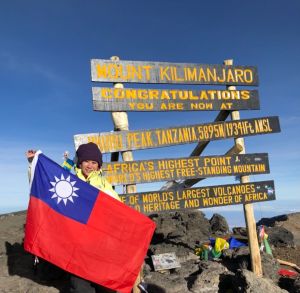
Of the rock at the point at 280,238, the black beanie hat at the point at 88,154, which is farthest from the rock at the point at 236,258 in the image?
the black beanie hat at the point at 88,154

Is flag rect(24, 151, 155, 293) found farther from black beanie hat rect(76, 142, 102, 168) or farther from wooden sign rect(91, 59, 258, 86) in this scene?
wooden sign rect(91, 59, 258, 86)

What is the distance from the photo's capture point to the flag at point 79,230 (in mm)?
4953

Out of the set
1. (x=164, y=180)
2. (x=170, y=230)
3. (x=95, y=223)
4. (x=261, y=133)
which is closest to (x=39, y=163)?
(x=95, y=223)

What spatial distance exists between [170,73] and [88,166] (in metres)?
3.97

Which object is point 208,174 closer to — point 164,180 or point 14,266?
point 164,180

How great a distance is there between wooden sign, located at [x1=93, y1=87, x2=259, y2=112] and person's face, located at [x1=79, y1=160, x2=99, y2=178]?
2.51 m

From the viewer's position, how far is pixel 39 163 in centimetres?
515

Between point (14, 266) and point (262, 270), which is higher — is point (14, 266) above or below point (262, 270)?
above

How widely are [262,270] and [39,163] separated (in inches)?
241

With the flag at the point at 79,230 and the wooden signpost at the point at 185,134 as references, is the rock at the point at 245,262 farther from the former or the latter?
the flag at the point at 79,230

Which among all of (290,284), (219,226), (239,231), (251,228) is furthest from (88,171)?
(219,226)

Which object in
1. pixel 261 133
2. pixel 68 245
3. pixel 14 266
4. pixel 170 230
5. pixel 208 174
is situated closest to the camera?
pixel 68 245

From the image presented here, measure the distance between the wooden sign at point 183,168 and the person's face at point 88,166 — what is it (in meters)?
2.14

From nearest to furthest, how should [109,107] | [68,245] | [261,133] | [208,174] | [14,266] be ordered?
[68,245] → [14,266] → [109,107] → [208,174] → [261,133]
